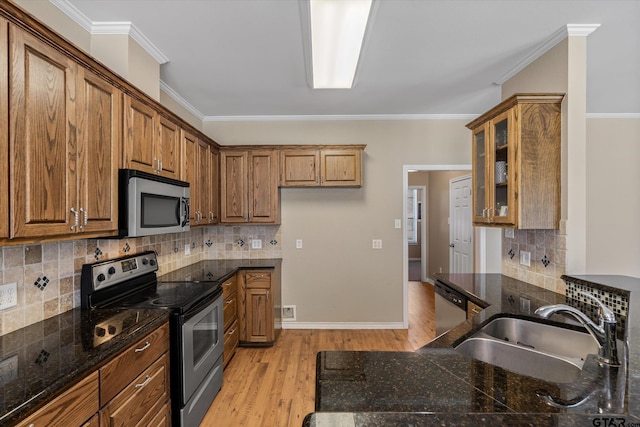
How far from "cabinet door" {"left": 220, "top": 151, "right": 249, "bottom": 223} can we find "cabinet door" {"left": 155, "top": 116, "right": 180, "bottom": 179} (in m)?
1.02

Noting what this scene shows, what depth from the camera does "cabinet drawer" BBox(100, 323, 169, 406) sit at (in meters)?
1.31

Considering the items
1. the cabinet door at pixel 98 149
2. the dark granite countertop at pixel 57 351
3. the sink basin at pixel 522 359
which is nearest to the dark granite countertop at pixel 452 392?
the sink basin at pixel 522 359

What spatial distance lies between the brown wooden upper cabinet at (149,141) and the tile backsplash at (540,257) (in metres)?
2.85

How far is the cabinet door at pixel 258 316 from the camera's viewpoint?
11.0 ft

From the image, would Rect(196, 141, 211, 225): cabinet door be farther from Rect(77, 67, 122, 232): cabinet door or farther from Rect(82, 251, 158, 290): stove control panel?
Rect(77, 67, 122, 232): cabinet door

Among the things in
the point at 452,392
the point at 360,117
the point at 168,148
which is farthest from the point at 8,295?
the point at 360,117

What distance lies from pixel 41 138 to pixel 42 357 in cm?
89

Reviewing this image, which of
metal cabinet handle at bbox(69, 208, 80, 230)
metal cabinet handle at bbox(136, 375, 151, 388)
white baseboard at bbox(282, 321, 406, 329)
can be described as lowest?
white baseboard at bbox(282, 321, 406, 329)

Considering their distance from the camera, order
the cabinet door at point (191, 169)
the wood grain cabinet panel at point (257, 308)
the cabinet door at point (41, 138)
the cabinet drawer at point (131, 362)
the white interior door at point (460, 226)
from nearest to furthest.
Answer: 1. the cabinet door at point (41, 138)
2. the cabinet drawer at point (131, 362)
3. the cabinet door at point (191, 169)
4. the wood grain cabinet panel at point (257, 308)
5. the white interior door at point (460, 226)

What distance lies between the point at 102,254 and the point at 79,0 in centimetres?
155

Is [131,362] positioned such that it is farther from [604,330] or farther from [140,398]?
[604,330]

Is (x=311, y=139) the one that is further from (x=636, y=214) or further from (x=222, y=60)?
(x=636, y=214)

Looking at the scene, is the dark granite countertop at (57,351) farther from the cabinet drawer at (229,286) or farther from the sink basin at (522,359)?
the sink basin at (522,359)

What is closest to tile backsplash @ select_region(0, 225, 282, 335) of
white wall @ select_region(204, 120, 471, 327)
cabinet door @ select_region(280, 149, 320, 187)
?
cabinet door @ select_region(280, 149, 320, 187)
